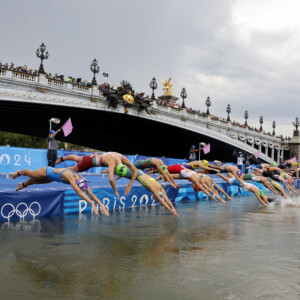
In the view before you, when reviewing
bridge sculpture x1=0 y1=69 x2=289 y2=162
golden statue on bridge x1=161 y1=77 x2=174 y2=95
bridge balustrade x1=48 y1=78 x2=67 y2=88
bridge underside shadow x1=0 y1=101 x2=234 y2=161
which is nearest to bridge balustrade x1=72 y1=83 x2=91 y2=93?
bridge sculpture x1=0 y1=69 x2=289 y2=162

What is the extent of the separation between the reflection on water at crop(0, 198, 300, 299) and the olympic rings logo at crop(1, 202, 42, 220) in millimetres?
Result: 581

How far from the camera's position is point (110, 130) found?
63.0 metres

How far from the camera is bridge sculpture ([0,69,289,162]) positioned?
3872 centimetres

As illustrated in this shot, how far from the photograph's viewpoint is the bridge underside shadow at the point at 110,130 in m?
47.8

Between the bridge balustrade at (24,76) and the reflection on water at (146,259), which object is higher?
the bridge balustrade at (24,76)

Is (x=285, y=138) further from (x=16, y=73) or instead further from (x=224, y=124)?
(x=16, y=73)

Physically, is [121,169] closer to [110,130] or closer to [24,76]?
[24,76]

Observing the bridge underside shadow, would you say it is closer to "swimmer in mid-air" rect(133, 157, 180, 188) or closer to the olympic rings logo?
the olympic rings logo

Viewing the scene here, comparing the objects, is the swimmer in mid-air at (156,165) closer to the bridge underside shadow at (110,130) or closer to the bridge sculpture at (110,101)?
the bridge sculpture at (110,101)

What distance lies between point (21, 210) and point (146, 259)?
6.60 m

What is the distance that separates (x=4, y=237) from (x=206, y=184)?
1101 centimetres

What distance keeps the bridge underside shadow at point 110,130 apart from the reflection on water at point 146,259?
32.1 meters

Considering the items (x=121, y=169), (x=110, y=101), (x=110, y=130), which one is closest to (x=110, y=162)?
(x=121, y=169)

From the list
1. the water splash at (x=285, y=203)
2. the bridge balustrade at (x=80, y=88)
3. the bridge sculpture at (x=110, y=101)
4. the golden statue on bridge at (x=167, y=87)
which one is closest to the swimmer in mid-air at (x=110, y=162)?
the water splash at (x=285, y=203)
